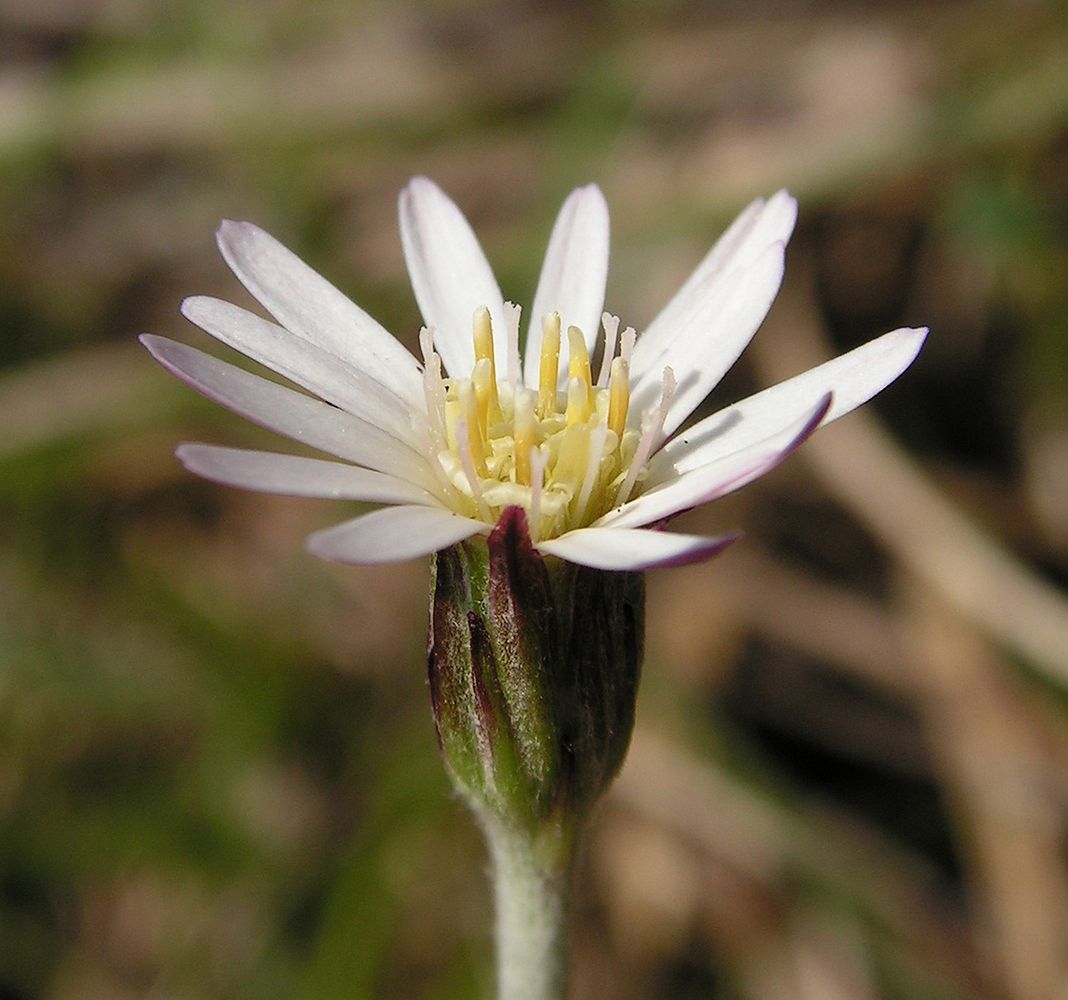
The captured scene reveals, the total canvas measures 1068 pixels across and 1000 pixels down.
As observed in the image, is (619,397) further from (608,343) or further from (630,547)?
(630,547)

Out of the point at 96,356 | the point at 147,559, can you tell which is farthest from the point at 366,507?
the point at 96,356

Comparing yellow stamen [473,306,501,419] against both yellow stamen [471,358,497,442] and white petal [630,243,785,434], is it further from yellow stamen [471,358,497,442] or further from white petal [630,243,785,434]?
white petal [630,243,785,434]

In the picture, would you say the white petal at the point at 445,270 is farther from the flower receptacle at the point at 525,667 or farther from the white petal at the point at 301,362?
the flower receptacle at the point at 525,667

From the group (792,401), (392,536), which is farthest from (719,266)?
(392,536)

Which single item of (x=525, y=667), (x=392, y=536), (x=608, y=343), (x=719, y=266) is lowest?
(x=525, y=667)

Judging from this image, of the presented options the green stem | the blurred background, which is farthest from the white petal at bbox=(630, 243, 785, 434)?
the blurred background

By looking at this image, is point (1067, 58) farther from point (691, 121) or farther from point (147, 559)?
point (147, 559)
